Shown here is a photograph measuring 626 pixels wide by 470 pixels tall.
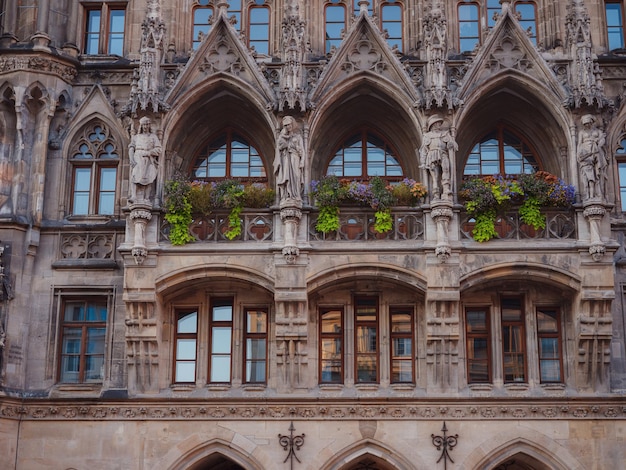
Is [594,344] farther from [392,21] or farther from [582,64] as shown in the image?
[392,21]

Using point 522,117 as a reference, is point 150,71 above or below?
above

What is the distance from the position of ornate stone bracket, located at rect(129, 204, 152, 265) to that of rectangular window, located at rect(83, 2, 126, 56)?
4.59 m

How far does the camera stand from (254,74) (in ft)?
78.8

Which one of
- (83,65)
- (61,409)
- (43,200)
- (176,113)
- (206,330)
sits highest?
(83,65)

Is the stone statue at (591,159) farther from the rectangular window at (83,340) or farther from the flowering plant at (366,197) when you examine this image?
the rectangular window at (83,340)

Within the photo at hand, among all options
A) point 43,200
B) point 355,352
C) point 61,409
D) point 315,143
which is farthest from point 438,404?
point 43,200

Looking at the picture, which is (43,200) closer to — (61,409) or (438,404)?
→ (61,409)

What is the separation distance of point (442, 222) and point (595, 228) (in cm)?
315

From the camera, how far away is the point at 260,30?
25.7 metres

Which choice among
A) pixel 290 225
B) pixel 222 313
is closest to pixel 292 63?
pixel 290 225

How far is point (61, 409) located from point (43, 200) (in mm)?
4694

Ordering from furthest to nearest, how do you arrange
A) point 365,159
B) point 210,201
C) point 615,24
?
point 615,24, point 365,159, point 210,201

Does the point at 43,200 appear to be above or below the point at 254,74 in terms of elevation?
below

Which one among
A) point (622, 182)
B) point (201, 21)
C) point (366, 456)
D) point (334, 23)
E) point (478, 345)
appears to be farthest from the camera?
point (201, 21)
